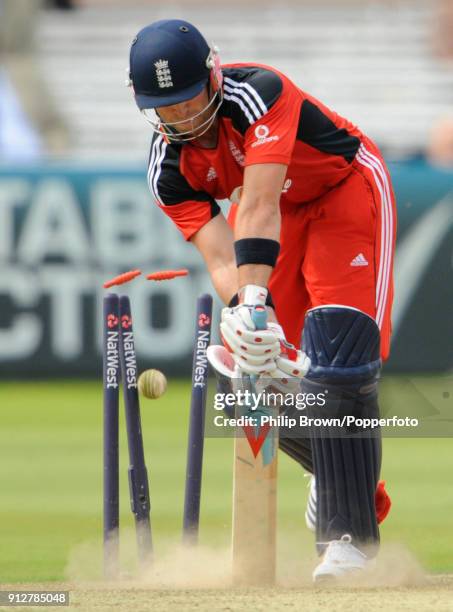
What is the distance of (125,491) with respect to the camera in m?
7.78

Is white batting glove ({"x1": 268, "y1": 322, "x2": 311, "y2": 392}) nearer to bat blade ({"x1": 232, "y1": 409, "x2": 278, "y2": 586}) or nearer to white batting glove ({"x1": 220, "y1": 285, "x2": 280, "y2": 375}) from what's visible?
white batting glove ({"x1": 220, "y1": 285, "x2": 280, "y2": 375})

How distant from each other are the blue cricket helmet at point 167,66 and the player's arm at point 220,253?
0.68 m

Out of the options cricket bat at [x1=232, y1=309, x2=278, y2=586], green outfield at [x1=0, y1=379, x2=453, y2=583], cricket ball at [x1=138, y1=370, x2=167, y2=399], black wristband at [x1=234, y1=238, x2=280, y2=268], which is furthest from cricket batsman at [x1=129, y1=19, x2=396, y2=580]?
green outfield at [x1=0, y1=379, x2=453, y2=583]

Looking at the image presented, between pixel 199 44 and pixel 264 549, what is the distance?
1840 millimetres

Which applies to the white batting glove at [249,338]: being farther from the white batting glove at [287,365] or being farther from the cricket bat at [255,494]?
the cricket bat at [255,494]

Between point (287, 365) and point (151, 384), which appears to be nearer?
point (287, 365)

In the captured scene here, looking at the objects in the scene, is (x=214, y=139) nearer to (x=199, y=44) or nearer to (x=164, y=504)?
(x=199, y=44)

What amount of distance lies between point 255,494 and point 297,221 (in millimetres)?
1187

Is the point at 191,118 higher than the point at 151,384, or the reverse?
the point at 191,118

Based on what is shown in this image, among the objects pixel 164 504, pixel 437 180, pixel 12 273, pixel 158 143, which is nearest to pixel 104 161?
pixel 12 273

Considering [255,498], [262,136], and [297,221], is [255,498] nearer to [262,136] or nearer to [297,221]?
[297,221]

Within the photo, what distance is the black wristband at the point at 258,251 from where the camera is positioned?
4672mm

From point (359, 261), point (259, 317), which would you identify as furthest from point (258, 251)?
point (359, 261)

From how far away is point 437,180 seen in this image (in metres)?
12.0
